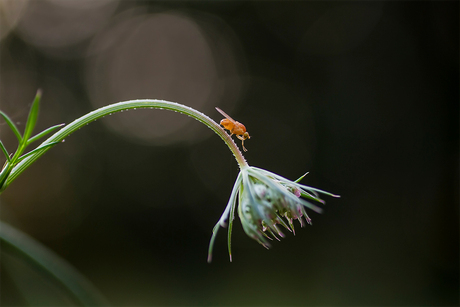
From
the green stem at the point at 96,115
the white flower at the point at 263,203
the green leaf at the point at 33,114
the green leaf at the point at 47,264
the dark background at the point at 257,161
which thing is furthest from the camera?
the dark background at the point at 257,161

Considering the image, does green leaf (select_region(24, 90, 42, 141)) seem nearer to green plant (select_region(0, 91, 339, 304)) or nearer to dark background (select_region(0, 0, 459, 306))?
green plant (select_region(0, 91, 339, 304))

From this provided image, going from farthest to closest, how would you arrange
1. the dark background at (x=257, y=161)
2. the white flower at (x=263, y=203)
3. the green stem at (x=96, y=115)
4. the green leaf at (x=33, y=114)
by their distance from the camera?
the dark background at (x=257, y=161), the white flower at (x=263, y=203), the green stem at (x=96, y=115), the green leaf at (x=33, y=114)

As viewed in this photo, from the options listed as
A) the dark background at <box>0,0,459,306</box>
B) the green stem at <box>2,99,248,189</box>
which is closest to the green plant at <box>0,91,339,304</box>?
the green stem at <box>2,99,248,189</box>

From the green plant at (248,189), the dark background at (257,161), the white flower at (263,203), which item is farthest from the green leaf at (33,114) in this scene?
the dark background at (257,161)

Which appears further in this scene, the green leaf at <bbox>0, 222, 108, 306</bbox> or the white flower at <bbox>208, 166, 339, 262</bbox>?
the green leaf at <bbox>0, 222, 108, 306</bbox>

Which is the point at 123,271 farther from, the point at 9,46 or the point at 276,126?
the point at 9,46

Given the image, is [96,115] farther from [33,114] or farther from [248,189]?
[248,189]

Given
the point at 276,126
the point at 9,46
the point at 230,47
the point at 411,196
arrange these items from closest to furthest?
1. the point at 411,196
2. the point at 276,126
3. the point at 9,46
4. the point at 230,47

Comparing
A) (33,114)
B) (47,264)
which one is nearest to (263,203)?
(33,114)

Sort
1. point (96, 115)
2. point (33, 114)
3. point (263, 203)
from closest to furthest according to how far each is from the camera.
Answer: point (33, 114)
point (96, 115)
point (263, 203)

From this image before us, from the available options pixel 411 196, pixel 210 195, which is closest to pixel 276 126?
pixel 210 195

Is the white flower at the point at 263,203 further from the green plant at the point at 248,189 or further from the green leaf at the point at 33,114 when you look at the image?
the green leaf at the point at 33,114
